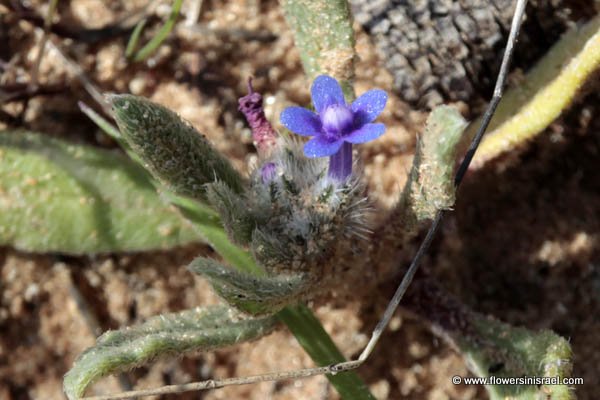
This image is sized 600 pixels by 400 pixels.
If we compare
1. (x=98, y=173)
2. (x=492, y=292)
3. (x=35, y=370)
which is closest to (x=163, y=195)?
(x=98, y=173)

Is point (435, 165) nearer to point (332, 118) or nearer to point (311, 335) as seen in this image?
point (332, 118)

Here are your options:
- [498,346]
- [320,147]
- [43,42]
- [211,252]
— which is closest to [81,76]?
[43,42]

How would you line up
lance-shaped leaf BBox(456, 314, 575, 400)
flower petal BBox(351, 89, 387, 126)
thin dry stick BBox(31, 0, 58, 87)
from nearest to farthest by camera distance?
flower petal BBox(351, 89, 387, 126)
lance-shaped leaf BBox(456, 314, 575, 400)
thin dry stick BBox(31, 0, 58, 87)

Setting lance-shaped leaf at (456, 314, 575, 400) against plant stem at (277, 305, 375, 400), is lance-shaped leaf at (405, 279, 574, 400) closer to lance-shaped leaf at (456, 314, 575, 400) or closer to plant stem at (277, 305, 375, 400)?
lance-shaped leaf at (456, 314, 575, 400)

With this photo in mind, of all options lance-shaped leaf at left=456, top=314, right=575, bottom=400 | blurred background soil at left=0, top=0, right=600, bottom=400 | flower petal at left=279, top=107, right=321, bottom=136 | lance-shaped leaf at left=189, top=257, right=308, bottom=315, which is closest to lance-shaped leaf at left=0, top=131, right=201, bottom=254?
blurred background soil at left=0, top=0, right=600, bottom=400

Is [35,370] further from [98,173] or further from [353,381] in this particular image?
[353,381]

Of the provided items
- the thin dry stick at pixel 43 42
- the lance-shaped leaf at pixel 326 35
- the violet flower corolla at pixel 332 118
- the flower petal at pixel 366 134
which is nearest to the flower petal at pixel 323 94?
the violet flower corolla at pixel 332 118

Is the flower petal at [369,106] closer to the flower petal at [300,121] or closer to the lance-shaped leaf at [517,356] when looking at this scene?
the flower petal at [300,121]
